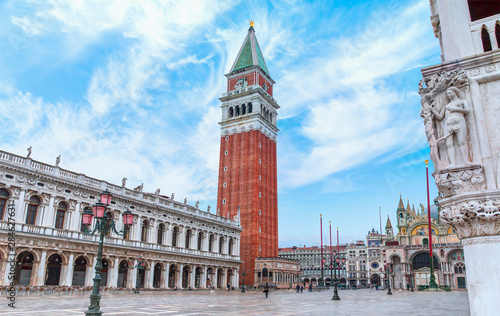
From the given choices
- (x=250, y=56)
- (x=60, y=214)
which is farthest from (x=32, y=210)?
(x=250, y=56)

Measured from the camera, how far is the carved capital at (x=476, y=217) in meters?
7.10

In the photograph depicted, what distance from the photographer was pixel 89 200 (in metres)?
38.7

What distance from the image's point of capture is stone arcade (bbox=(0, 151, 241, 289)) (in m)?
32.3

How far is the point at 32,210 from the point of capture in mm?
33594

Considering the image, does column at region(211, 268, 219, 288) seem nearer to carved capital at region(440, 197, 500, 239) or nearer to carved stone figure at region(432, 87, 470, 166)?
carved capital at region(440, 197, 500, 239)

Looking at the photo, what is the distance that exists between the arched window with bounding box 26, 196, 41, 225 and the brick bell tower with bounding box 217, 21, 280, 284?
38.8 metres

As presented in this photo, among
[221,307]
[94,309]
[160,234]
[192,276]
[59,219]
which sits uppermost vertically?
[59,219]

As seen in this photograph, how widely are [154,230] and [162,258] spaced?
3747 mm

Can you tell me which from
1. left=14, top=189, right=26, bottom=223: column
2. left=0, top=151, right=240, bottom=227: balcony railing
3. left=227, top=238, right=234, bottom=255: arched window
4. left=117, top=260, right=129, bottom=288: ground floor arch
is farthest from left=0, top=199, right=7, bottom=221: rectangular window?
left=227, top=238, right=234, bottom=255: arched window

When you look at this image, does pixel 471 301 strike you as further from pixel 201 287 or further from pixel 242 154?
pixel 242 154

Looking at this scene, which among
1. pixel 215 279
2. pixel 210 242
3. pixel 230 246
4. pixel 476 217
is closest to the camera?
pixel 476 217

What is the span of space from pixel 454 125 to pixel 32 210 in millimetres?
35149

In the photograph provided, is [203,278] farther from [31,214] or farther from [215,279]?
[31,214]

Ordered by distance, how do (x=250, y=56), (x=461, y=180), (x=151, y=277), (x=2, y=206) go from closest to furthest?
(x=461, y=180) → (x=2, y=206) → (x=151, y=277) → (x=250, y=56)
